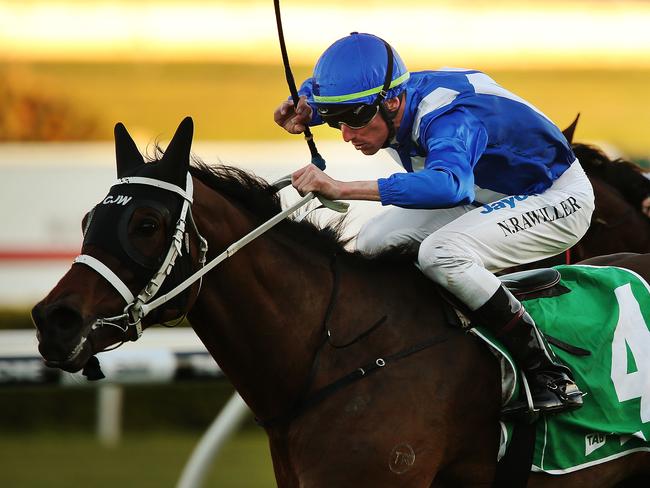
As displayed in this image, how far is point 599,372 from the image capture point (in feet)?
12.3

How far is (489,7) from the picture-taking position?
22.9 m

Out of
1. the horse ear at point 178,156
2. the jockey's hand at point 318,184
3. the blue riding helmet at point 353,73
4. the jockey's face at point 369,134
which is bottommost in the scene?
the jockey's hand at point 318,184

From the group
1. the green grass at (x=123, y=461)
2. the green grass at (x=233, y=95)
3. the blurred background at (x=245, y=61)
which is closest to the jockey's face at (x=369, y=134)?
the green grass at (x=123, y=461)

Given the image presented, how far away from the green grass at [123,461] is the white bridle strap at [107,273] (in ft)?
11.6

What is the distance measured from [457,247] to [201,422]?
16.6 ft

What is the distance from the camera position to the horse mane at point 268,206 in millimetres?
3529

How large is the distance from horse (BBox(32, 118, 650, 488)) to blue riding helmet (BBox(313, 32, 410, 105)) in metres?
0.34

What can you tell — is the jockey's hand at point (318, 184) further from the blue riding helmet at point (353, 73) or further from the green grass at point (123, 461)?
the green grass at point (123, 461)

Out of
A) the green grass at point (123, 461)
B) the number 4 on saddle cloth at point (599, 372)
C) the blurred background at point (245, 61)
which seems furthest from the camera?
the blurred background at point (245, 61)

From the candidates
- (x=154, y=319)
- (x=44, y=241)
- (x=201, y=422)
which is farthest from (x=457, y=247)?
(x=44, y=241)

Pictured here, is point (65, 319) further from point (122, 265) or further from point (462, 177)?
point (462, 177)

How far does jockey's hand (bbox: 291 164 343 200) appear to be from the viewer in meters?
3.35

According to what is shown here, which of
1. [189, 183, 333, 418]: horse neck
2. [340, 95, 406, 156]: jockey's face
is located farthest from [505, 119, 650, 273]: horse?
[189, 183, 333, 418]: horse neck

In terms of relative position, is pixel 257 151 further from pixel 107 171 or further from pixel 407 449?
pixel 407 449
